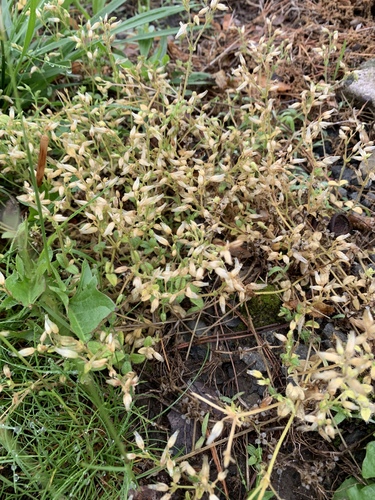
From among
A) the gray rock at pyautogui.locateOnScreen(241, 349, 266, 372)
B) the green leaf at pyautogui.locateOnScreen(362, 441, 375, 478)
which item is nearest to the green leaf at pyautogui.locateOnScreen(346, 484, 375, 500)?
the green leaf at pyautogui.locateOnScreen(362, 441, 375, 478)

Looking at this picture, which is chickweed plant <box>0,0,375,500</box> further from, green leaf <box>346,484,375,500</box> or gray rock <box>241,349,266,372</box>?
green leaf <box>346,484,375,500</box>

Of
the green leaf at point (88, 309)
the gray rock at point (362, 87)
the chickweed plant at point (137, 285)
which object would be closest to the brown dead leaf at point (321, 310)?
the chickweed plant at point (137, 285)

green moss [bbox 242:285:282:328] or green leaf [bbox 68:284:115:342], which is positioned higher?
green leaf [bbox 68:284:115:342]

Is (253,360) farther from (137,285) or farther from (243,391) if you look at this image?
(137,285)

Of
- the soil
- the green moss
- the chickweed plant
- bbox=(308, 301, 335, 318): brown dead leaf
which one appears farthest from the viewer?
the green moss

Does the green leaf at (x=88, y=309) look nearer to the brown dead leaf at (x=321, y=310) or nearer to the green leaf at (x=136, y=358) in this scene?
the green leaf at (x=136, y=358)

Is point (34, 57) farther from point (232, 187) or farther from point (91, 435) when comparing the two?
point (91, 435)

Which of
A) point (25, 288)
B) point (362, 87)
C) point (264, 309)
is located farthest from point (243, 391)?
point (362, 87)
